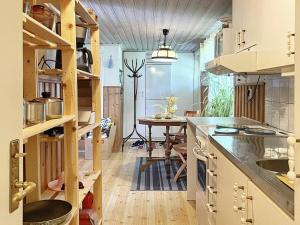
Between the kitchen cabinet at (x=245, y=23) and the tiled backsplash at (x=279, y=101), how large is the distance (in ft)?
1.31

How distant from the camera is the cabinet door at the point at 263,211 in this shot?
1014mm

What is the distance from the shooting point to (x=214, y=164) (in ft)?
7.41

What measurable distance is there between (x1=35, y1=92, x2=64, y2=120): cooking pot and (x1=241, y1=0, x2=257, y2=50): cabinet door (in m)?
1.59

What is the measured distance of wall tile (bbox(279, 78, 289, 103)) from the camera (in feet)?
8.90

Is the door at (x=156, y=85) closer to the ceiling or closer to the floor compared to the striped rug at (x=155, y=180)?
closer to the ceiling

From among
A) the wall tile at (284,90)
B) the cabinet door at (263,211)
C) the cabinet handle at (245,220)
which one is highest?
the wall tile at (284,90)

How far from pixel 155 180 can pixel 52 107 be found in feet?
10.7

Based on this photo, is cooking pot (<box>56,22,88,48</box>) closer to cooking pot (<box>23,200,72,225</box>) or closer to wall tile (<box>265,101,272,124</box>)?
cooking pot (<box>23,200,72,225</box>)

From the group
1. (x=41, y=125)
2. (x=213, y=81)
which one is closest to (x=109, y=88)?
(x=213, y=81)

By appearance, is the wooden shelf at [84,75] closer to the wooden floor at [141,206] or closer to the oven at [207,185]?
the oven at [207,185]

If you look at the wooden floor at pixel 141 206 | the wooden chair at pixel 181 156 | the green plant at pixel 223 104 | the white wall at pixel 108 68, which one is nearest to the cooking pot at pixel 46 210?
the wooden floor at pixel 141 206

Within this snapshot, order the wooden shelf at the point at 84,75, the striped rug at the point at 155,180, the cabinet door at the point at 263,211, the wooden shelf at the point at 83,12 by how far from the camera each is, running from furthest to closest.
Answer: the striped rug at the point at 155,180 < the wooden shelf at the point at 84,75 < the wooden shelf at the point at 83,12 < the cabinet door at the point at 263,211

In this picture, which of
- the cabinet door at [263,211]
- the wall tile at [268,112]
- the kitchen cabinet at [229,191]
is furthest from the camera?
the wall tile at [268,112]

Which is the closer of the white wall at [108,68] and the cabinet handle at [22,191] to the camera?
the cabinet handle at [22,191]
